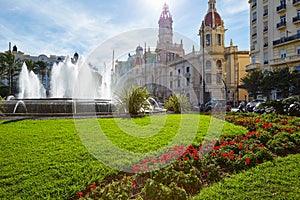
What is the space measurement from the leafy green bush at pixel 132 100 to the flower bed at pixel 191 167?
15.3 feet

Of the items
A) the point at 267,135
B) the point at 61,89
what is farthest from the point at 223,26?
the point at 267,135

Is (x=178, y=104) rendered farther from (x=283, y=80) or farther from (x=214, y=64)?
(x=214, y=64)

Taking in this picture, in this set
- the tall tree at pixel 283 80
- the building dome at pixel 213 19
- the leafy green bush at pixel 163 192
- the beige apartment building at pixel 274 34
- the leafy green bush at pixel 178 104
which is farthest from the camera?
the building dome at pixel 213 19

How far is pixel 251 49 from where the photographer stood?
118 ft

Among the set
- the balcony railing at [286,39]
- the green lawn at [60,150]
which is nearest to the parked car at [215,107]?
the green lawn at [60,150]

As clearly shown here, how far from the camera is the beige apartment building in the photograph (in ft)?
93.7

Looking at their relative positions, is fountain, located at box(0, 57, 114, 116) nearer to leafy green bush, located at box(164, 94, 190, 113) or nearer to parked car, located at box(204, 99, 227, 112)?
leafy green bush, located at box(164, 94, 190, 113)

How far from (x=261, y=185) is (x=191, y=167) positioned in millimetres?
1213

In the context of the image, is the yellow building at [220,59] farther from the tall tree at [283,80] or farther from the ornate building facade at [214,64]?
the tall tree at [283,80]

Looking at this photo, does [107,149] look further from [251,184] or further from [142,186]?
[251,184]

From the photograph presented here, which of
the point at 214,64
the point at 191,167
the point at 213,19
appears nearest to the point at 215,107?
the point at 191,167

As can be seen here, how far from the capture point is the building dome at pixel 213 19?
42.8 metres

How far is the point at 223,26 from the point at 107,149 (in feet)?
141

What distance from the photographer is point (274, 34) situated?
1233 inches
